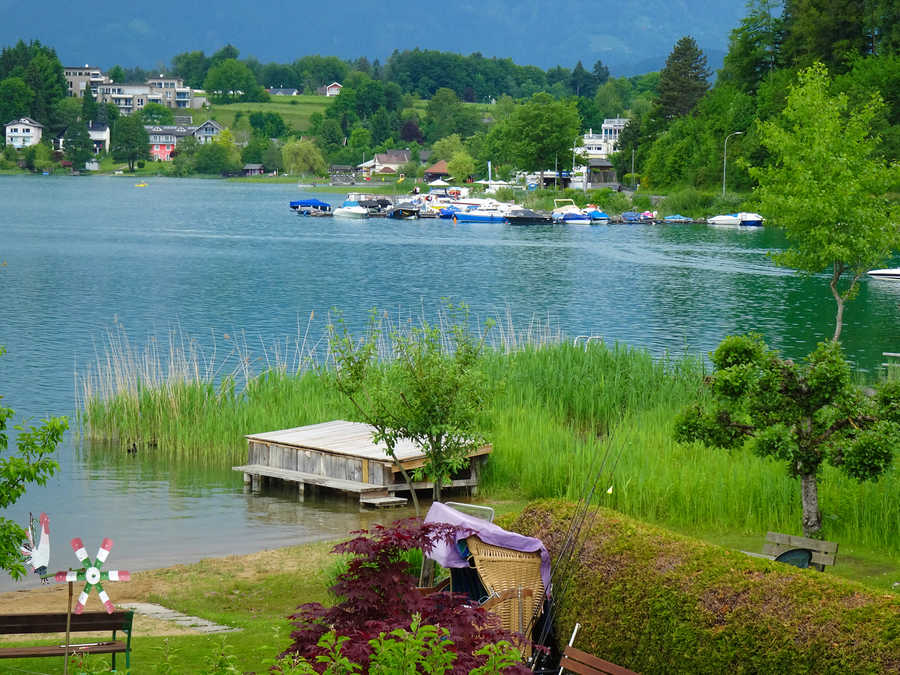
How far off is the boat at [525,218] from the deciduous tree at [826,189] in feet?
291

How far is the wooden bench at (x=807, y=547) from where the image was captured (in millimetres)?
12031

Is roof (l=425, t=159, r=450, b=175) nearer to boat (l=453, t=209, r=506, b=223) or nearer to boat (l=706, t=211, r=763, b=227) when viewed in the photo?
boat (l=453, t=209, r=506, b=223)

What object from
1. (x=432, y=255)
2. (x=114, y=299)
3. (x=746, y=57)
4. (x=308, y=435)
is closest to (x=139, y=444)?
(x=308, y=435)

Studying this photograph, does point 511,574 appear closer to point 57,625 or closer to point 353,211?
point 57,625

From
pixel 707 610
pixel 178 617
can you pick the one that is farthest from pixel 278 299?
pixel 707 610

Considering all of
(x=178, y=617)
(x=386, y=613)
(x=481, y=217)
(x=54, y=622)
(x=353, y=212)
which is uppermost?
(x=386, y=613)

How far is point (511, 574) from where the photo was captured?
10.2m

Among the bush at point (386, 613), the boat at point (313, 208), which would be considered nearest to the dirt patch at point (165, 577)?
the bush at point (386, 613)

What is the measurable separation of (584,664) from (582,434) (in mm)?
12727

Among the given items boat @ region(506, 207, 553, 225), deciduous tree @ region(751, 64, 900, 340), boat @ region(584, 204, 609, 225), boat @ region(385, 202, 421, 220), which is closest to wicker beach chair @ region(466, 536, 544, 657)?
deciduous tree @ region(751, 64, 900, 340)

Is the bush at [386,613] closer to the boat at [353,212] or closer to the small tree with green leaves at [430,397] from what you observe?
the small tree with green leaves at [430,397]

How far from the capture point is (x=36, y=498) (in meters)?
20.3

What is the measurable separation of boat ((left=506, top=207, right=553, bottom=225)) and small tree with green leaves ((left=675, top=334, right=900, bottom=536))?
4012 inches

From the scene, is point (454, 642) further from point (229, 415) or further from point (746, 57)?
point (746, 57)
